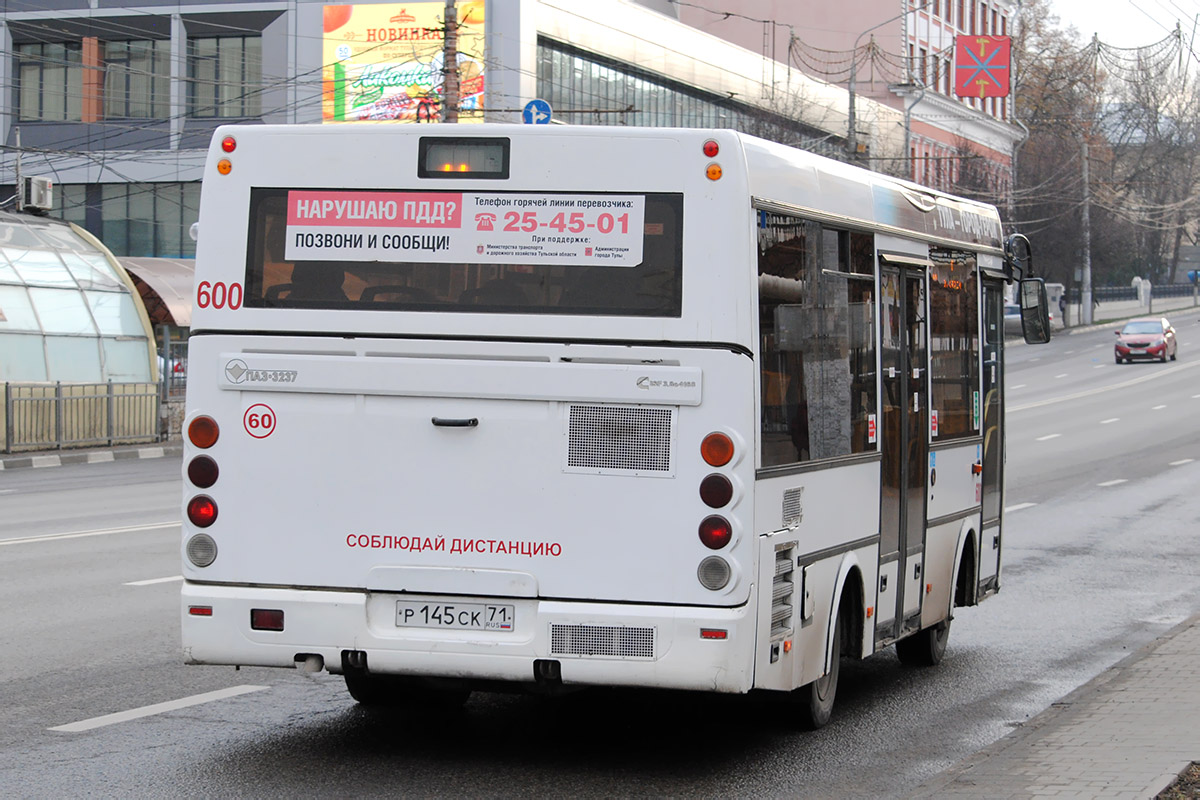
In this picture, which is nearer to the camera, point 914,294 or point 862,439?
point 862,439

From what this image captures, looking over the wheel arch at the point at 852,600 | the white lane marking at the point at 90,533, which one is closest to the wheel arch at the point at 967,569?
the wheel arch at the point at 852,600

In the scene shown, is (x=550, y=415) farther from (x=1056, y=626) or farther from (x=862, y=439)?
(x=1056, y=626)

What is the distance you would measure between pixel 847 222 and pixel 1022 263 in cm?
378

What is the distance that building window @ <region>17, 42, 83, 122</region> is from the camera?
2237 inches

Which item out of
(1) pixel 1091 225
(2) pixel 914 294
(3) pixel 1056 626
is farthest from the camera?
(1) pixel 1091 225

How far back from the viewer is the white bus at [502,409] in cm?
666

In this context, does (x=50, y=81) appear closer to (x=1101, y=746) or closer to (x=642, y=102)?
(x=642, y=102)

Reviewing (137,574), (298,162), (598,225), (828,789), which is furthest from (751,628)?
(137,574)

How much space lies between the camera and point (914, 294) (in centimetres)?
909

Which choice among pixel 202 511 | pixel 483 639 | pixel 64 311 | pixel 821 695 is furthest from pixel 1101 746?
pixel 64 311

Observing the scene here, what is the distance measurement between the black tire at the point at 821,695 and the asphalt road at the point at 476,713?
10 centimetres

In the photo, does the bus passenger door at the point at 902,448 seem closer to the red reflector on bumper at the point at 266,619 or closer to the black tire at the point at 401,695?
the black tire at the point at 401,695

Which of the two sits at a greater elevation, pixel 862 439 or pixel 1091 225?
pixel 1091 225

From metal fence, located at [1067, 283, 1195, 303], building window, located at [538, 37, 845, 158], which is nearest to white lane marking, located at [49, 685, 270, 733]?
building window, located at [538, 37, 845, 158]
